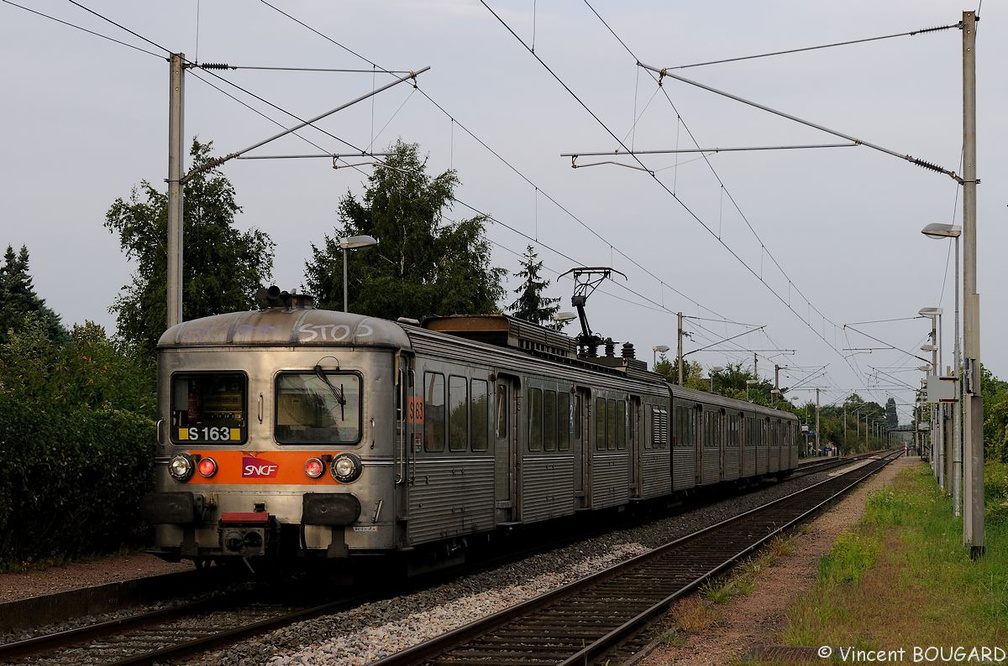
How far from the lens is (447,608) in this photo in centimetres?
1202

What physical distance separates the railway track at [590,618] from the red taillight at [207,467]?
124 inches

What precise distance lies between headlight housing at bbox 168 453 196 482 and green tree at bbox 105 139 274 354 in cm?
3646

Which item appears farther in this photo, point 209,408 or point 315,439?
point 209,408

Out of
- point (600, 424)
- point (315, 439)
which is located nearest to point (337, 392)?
point (315, 439)

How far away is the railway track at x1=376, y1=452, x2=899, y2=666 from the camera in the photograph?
9.93m

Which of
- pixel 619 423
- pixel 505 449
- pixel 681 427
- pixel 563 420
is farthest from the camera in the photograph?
pixel 681 427

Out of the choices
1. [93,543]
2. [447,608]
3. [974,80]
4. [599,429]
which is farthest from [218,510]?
[974,80]

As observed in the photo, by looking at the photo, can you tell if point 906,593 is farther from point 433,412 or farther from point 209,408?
point 209,408

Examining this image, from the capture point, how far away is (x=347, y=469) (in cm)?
1205

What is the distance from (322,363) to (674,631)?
13.7 feet

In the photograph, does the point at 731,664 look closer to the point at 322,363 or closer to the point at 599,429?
the point at 322,363

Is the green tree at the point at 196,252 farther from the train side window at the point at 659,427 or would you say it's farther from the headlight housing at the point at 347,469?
the headlight housing at the point at 347,469

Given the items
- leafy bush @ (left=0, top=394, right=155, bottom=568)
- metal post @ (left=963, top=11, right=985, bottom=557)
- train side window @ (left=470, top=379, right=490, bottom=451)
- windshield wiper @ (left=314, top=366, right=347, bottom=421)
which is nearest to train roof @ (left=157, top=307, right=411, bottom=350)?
windshield wiper @ (left=314, top=366, right=347, bottom=421)

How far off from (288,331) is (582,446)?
7.64m
